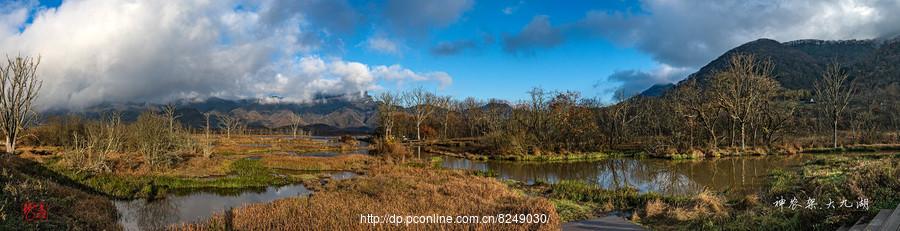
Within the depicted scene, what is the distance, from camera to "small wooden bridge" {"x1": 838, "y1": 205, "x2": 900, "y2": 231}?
762 centimetres

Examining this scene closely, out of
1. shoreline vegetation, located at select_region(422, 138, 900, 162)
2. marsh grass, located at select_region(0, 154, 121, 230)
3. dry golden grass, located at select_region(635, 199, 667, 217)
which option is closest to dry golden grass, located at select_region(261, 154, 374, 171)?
shoreline vegetation, located at select_region(422, 138, 900, 162)

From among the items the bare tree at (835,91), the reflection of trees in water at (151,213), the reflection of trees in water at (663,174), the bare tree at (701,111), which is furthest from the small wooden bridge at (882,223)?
the bare tree at (835,91)

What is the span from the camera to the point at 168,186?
23.7 meters

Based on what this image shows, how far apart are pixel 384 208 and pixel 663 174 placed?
21.5 meters

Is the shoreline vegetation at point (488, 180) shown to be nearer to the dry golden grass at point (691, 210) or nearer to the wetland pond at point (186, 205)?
the dry golden grass at point (691, 210)

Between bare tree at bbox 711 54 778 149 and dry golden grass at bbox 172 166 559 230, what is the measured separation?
3949 centimetres

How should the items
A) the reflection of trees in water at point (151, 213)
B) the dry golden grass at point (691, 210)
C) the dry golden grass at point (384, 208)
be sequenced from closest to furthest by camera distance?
the dry golden grass at point (384, 208) → the dry golden grass at point (691, 210) → the reflection of trees in water at point (151, 213)

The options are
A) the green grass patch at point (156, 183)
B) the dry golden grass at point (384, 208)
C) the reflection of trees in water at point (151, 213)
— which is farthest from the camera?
the green grass patch at point (156, 183)

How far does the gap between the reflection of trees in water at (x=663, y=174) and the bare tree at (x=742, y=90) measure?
33.6 ft

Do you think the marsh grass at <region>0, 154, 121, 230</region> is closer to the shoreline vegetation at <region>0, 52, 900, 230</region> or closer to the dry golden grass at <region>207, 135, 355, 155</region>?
the shoreline vegetation at <region>0, 52, 900, 230</region>

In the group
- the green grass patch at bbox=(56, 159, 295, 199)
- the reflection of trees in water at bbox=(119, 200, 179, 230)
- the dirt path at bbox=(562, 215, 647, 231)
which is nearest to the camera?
the dirt path at bbox=(562, 215, 647, 231)

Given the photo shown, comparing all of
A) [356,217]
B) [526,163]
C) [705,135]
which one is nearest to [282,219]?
[356,217]

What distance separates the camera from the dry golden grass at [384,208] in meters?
11.2

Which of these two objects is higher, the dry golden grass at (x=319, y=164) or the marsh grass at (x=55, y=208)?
the marsh grass at (x=55, y=208)
